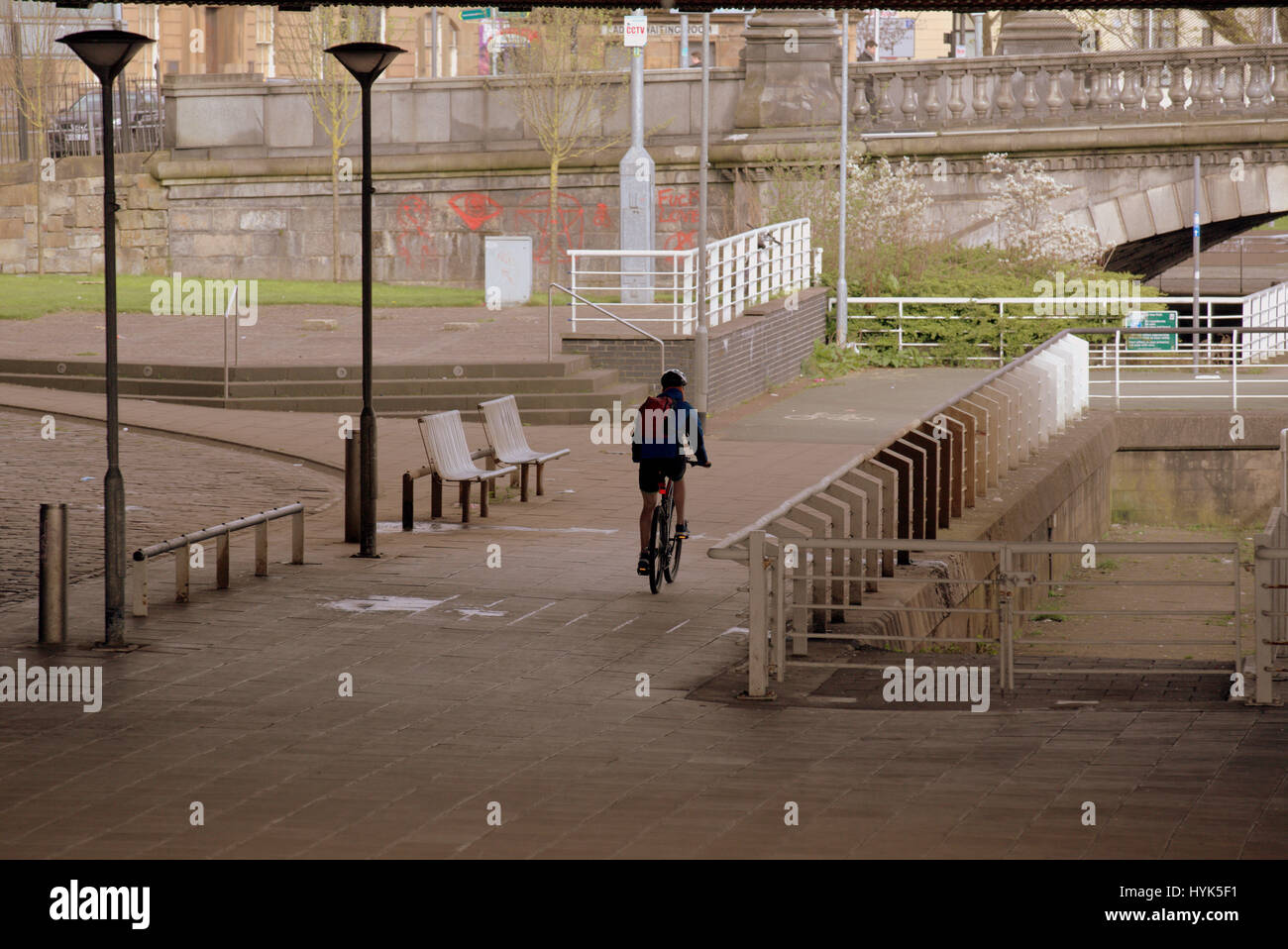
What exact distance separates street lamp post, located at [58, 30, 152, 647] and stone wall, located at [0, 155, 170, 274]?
26185 millimetres

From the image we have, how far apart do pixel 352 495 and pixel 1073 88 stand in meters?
21.6

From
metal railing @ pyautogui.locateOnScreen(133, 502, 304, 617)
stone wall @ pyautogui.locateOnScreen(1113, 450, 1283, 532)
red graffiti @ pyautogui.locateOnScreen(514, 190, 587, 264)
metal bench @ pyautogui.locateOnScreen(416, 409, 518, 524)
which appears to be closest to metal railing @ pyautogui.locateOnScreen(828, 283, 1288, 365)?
stone wall @ pyautogui.locateOnScreen(1113, 450, 1283, 532)

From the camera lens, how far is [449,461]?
16000 mm

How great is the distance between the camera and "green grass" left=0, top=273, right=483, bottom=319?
1200 inches

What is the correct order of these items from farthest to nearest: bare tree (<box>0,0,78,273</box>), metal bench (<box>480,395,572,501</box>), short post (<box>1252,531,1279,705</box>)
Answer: bare tree (<box>0,0,78,273</box>) < metal bench (<box>480,395,572,501</box>) < short post (<box>1252,531,1279,705</box>)

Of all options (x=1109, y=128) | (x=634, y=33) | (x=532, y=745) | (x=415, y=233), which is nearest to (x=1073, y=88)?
(x=1109, y=128)

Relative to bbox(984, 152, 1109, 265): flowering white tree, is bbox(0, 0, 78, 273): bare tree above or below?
above

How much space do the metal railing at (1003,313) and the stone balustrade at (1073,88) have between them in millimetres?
3506

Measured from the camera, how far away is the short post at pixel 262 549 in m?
13.2

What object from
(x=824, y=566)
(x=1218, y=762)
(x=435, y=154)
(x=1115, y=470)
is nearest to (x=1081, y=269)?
(x=1115, y=470)

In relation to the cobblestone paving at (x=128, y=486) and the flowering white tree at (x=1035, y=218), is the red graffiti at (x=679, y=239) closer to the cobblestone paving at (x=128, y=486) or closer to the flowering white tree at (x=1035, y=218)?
the flowering white tree at (x=1035, y=218)

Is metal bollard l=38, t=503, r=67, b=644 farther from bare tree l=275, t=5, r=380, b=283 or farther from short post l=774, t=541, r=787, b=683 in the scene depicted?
bare tree l=275, t=5, r=380, b=283

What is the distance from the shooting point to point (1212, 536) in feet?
80.1

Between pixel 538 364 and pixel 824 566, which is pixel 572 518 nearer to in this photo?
pixel 824 566
